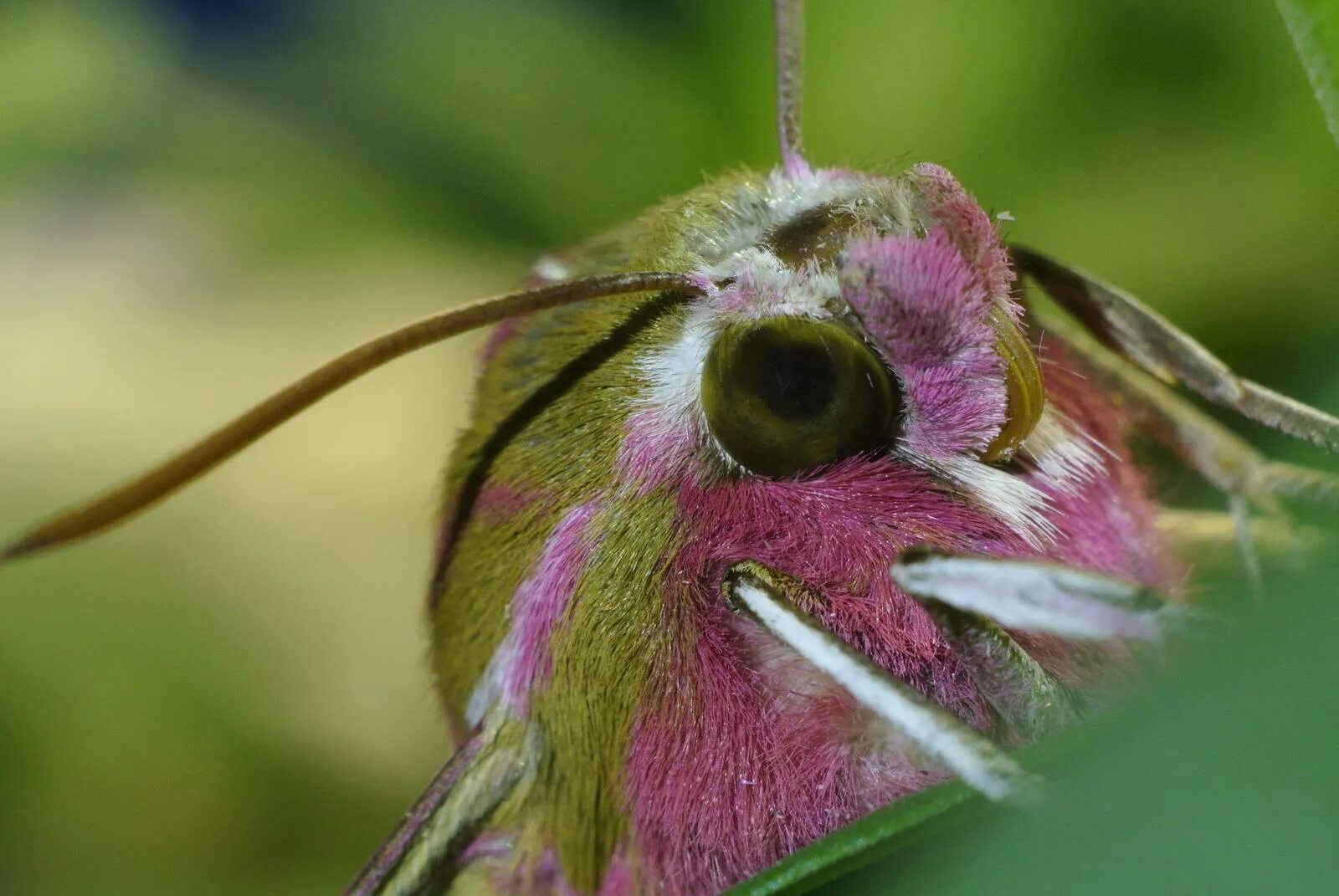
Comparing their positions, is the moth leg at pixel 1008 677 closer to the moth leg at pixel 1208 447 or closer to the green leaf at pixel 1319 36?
the moth leg at pixel 1208 447

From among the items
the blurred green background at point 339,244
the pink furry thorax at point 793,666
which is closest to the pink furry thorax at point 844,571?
the pink furry thorax at point 793,666

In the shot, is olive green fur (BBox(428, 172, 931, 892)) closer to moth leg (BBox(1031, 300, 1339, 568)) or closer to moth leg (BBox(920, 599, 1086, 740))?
moth leg (BBox(920, 599, 1086, 740))

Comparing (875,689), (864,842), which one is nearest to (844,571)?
(875,689)

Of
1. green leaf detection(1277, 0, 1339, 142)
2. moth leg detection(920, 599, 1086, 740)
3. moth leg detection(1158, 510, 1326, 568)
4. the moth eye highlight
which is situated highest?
green leaf detection(1277, 0, 1339, 142)

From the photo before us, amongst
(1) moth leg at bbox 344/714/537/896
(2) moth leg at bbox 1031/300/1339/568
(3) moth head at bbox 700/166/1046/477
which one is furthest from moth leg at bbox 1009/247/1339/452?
(1) moth leg at bbox 344/714/537/896

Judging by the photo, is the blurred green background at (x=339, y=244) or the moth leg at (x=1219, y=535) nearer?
the moth leg at (x=1219, y=535)

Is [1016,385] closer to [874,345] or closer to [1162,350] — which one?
[874,345]

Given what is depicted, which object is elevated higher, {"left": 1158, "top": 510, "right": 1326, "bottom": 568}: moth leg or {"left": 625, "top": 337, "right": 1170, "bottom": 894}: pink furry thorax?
{"left": 625, "top": 337, "right": 1170, "bottom": 894}: pink furry thorax

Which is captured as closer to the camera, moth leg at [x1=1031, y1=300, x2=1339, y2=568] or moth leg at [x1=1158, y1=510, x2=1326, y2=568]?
moth leg at [x1=1031, y1=300, x2=1339, y2=568]
